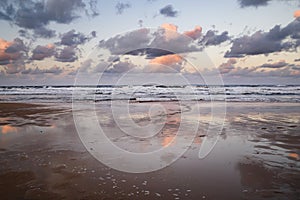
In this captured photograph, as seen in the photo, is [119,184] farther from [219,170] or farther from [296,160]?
[296,160]

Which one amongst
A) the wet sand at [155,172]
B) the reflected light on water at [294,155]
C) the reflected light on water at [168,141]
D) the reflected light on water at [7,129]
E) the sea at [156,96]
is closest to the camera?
the wet sand at [155,172]

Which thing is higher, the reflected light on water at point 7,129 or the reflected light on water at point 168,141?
the reflected light on water at point 7,129

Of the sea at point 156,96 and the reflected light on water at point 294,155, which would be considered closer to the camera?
the reflected light on water at point 294,155

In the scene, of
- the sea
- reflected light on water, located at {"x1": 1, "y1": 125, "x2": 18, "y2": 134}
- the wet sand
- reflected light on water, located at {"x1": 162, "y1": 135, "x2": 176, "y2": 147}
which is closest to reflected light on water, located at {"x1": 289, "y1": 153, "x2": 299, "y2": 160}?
the wet sand

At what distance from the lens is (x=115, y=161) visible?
594 centimetres

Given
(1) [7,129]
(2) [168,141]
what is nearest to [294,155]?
(2) [168,141]

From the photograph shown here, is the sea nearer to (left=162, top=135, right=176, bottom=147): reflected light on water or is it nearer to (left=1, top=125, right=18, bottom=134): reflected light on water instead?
(left=1, top=125, right=18, bottom=134): reflected light on water

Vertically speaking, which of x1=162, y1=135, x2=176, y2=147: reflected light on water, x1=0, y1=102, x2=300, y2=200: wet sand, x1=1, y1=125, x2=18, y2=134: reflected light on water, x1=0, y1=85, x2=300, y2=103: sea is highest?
x1=0, y1=85, x2=300, y2=103: sea

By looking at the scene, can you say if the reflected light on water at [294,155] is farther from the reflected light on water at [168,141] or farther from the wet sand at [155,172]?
the reflected light on water at [168,141]

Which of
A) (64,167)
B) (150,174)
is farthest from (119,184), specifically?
(64,167)

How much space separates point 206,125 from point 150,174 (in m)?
6.32

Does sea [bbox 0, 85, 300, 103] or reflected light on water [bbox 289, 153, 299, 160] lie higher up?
sea [bbox 0, 85, 300, 103]

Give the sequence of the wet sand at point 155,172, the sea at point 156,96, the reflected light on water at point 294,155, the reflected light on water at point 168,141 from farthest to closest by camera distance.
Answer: the sea at point 156,96 → the reflected light on water at point 168,141 → the reflected light on water at point 294,155 → the wet sand at point 155,172

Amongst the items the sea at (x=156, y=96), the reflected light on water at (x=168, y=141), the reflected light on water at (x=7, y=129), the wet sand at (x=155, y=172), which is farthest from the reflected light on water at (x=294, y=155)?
the sea at (x=156, y=96)
